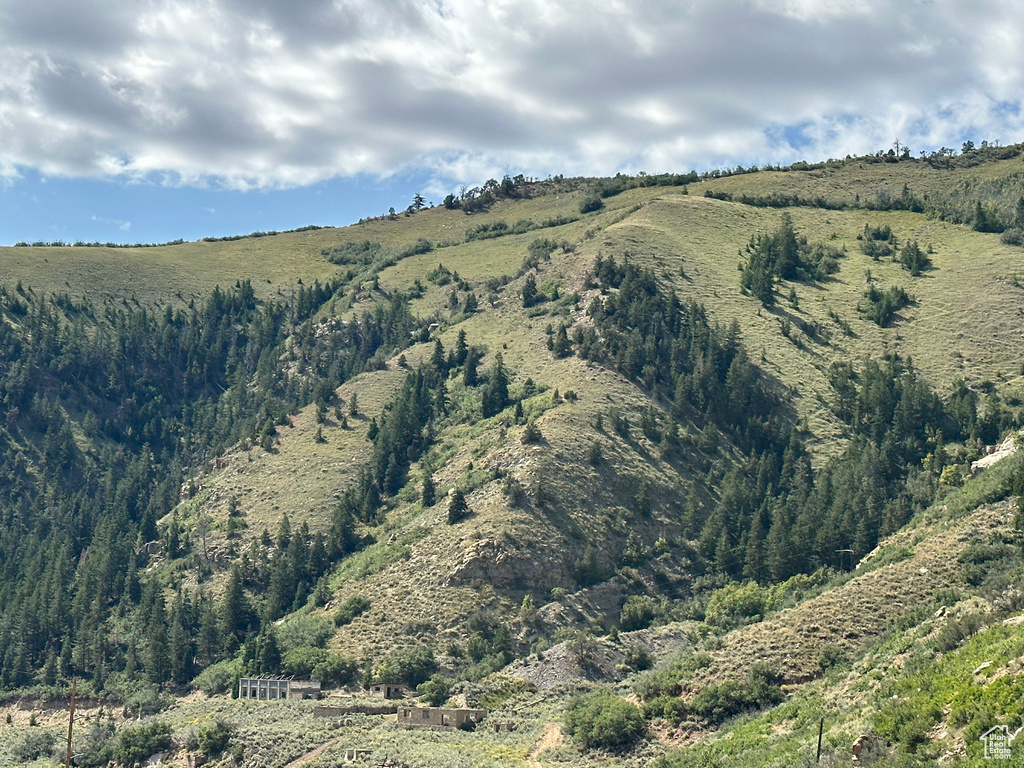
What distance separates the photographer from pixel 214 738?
6794 cm

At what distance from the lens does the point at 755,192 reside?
578 feet

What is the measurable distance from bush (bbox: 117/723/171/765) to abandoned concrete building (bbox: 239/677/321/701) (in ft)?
33.9

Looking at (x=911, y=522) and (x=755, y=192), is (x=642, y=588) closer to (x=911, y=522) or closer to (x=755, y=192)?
(x=911, y=522)

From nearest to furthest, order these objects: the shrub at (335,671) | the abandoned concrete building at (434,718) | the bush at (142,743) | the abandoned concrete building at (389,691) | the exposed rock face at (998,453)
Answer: the abandoned concrete building at (434,718), the bush at (142,743), the abandoned concrete building at (389,691), the shrub at (335,671), the exposed rock face at (998,453)

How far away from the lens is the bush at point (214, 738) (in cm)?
6756

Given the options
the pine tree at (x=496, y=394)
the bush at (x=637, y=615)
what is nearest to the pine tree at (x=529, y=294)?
the pine tree at (x=496, y=394)

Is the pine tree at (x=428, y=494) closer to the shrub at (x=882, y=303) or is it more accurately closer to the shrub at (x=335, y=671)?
the shrub at (x=335, y=671)

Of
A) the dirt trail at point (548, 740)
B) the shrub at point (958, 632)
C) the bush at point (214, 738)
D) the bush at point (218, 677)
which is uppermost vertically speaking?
the shrub at point (958, 632)

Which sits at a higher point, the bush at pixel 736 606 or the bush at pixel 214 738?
the bush at pixel 736 606

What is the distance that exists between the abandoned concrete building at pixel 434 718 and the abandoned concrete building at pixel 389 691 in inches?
412

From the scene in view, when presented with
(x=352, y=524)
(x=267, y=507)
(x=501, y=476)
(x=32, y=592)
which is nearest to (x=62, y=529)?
(x=32, y=592)

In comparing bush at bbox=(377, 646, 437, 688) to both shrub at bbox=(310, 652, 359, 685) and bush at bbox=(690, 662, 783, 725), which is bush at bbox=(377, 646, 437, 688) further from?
bush at bbox=(690, 662, 783, 725)

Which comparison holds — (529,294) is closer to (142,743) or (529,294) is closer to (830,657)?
(142,743)

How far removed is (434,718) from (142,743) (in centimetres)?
1657
